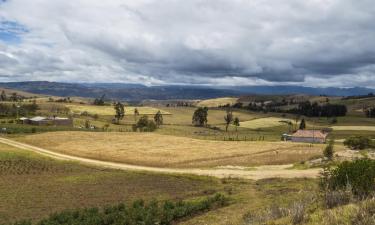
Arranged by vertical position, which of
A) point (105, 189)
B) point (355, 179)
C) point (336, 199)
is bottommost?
point (105, 189)

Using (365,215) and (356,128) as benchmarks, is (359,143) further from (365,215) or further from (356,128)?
(365,215)

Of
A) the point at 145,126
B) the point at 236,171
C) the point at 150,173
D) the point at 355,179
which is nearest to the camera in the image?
the point at 355,179

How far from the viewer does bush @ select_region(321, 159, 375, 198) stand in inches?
748

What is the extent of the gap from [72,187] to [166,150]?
4605cm

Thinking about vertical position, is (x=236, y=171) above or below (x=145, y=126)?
below

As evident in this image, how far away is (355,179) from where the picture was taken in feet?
65.3

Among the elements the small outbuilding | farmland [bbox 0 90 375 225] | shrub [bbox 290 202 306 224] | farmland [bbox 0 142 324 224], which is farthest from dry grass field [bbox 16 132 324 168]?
shrub [bbox 290 202 306 224]

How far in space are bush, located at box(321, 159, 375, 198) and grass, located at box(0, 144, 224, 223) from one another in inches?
960

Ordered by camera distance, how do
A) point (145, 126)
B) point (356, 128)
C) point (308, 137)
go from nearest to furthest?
point (308, 137), point (145, 126), point (356, 128)

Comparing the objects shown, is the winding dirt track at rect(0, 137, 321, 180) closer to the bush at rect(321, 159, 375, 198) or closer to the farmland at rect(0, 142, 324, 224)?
the farmland at rect(0, 142, 324, 224)

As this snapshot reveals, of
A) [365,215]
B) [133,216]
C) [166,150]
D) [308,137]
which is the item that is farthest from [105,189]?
[308,137]

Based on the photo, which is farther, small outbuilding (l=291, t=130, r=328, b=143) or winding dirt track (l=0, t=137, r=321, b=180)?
small outbuilding (l=291, t=130, r=328, b=143)

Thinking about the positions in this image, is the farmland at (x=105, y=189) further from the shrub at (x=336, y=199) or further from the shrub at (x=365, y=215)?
the shrub at (x=365, y=215)

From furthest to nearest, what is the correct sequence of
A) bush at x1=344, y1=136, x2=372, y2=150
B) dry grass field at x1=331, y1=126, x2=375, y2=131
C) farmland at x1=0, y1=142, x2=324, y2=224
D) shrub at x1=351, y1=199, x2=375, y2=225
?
dry grass field at x1=331, y1=126, x2=375, y2=131 → bush at x1=344, y1=136, x2=372, y2=150 → farmland at x1=0, y1=142, x2=324, y2=224 → shrub at x1=351, y1=199, x2=375, y2=225
